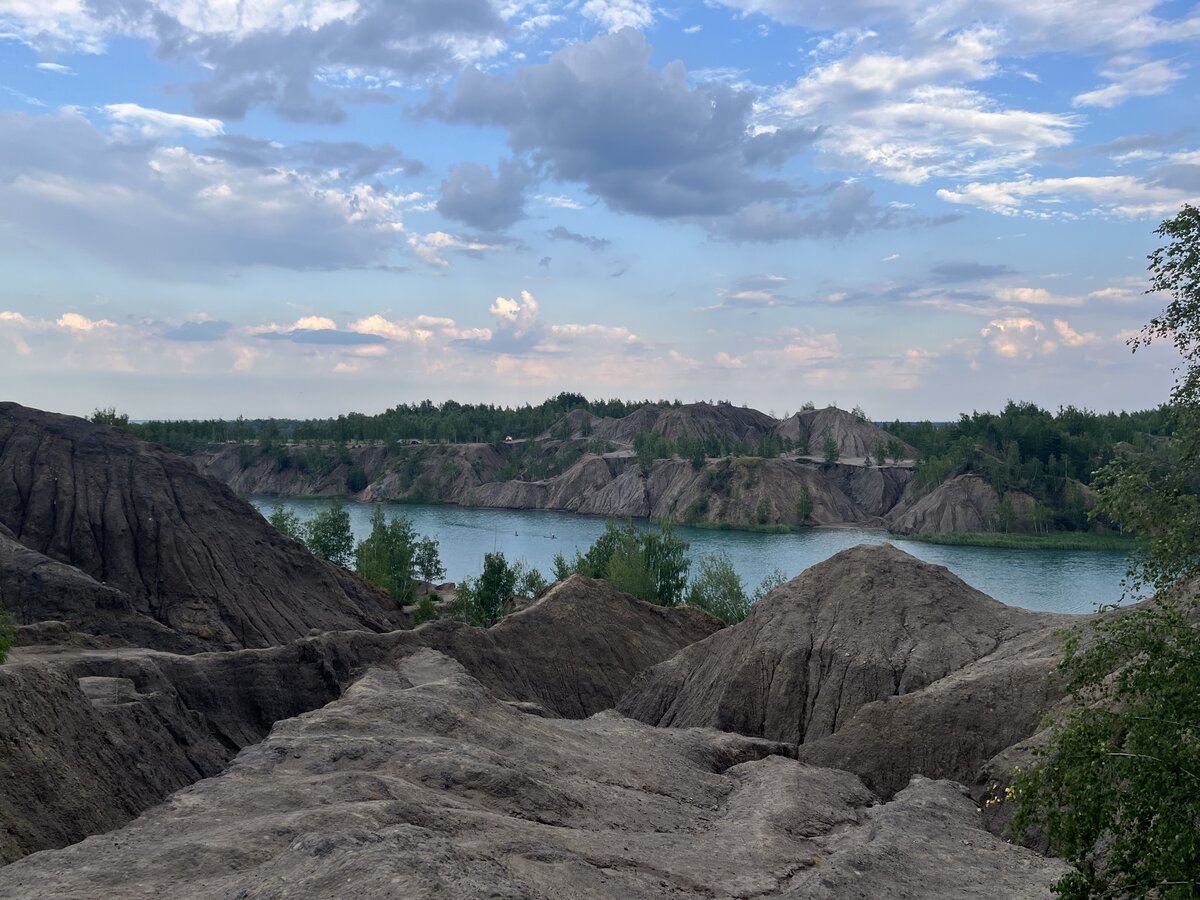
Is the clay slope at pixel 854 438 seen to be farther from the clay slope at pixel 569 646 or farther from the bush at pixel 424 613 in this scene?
the clay slope at pixel 569 646

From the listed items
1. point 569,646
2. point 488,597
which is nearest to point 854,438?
point 488,597

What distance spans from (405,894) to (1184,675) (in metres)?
10.3

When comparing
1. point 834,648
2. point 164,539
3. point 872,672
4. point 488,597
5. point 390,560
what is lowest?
point 488,597

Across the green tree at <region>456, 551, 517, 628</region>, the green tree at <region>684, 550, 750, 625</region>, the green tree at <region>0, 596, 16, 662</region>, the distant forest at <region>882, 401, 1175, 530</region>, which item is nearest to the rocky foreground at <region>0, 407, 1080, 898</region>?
the green tree at <region>0, 596, 16, 662</region>

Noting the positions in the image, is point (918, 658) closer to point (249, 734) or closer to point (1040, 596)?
point (249, 734)

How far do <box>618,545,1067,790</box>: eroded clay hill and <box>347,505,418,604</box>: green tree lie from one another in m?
36.8

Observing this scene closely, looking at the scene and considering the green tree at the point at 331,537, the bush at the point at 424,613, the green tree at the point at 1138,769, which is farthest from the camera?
the green tree at the point at 331,537

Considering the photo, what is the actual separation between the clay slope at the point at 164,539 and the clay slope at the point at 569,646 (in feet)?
42.3

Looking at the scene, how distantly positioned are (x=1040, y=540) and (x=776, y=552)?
29.2 meters

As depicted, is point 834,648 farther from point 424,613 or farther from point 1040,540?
point 1040,540

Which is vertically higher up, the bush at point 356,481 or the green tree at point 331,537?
the bush at point 356,481

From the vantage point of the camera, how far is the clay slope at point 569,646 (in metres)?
41.6

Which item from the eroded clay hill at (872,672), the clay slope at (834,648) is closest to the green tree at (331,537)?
the eroded clay hill at (872,672)

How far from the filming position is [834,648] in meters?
35.7
